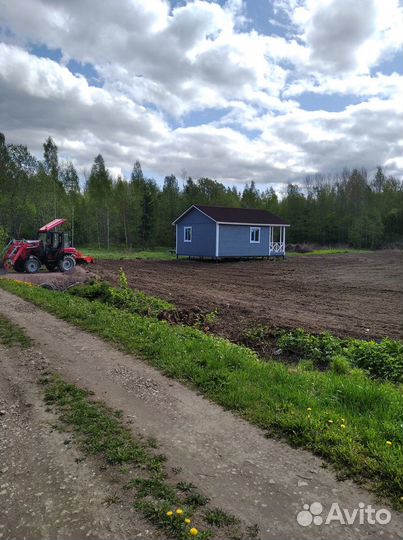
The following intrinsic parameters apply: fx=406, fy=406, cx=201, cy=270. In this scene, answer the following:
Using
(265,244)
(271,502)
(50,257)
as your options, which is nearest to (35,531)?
(271,502)

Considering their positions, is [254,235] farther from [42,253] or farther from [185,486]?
[185,486]

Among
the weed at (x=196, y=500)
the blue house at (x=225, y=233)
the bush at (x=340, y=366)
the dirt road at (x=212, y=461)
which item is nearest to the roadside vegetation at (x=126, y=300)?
the dirt road at (x=212, y=461)

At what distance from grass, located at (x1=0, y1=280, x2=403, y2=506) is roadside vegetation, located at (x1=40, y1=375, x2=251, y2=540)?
109 centimetres

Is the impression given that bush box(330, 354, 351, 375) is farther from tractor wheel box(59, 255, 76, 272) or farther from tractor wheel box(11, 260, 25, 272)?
tractor wheel box(11, 260, 25, 272)

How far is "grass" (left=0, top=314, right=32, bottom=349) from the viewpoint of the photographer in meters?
6.87

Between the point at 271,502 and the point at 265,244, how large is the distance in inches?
1241

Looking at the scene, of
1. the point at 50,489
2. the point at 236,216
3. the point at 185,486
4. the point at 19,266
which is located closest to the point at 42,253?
the point at 19,266

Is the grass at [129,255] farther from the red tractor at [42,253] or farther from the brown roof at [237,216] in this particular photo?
the red tractor at [42,253]

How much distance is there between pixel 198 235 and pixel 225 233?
255cm

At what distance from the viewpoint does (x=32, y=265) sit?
19406 mm

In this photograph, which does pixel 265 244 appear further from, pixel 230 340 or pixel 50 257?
pixel 230 340

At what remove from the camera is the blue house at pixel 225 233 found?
31.0 metres

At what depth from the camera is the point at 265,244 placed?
33719 millimetres

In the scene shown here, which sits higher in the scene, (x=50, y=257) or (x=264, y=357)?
(x=50, y=257)
